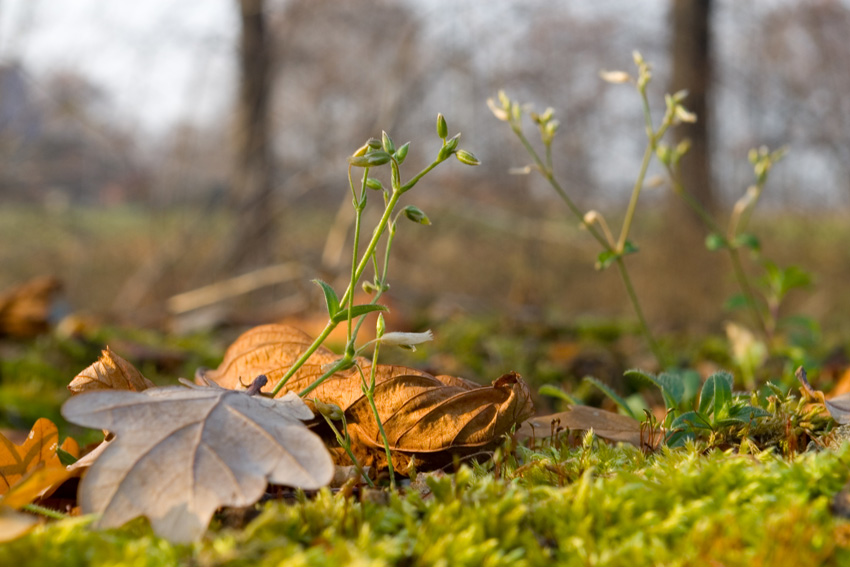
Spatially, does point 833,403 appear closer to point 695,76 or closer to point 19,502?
point 19,502

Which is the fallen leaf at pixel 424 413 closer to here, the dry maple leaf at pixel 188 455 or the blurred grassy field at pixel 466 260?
the dry maple leaf at pixel 188 455

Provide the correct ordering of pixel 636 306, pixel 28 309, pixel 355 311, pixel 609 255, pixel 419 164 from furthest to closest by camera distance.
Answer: pixel 419 164, pixel 28 309, pixel 636 306, pixel 609 255, pixel 355 311

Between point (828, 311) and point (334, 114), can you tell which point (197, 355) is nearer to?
point (334, 114)

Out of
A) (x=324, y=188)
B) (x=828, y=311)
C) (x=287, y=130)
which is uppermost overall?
(x=287, y=130)

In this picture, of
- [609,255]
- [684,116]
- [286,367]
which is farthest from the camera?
[609,255]

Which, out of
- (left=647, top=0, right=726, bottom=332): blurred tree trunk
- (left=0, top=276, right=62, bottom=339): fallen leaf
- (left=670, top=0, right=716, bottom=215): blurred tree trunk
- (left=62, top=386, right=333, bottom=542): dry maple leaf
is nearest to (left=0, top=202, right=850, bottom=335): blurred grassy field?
(left=647, top=0, right=726, bottom=332): blurred tree trunk

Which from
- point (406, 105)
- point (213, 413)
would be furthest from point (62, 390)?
point (406, 105)

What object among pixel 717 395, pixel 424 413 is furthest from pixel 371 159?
pixel 717 395
